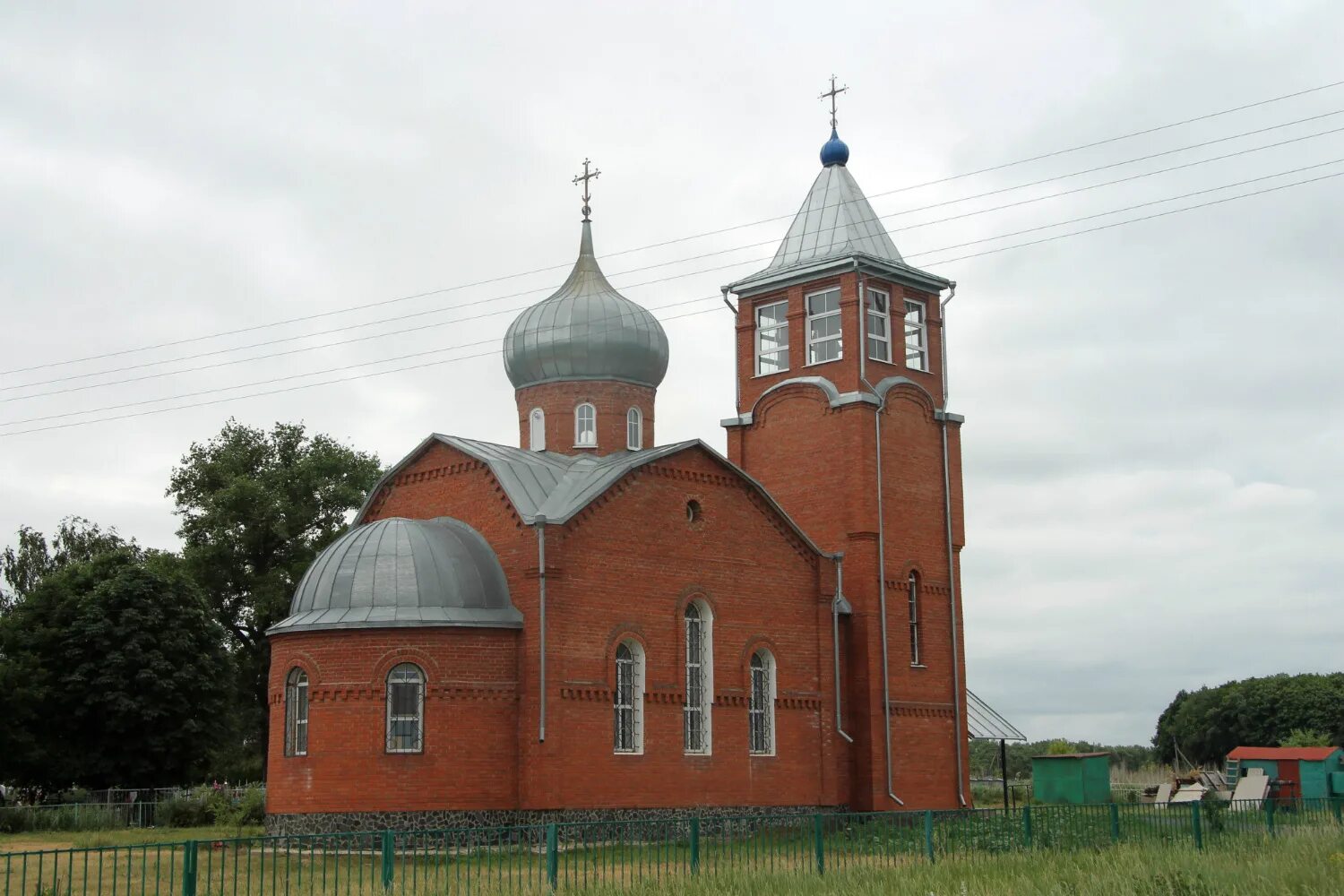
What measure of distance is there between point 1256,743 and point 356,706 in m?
41.0

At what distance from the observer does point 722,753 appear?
2269 centimetres

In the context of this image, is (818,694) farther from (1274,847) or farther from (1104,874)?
(1104,874)

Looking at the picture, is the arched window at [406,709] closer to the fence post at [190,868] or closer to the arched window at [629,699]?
the arched window at [629,699]

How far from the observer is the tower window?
86.6 ft

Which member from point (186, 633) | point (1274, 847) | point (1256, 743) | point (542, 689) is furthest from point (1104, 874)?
point (1256, 743)

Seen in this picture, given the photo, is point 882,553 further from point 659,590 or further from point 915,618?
point 659,590

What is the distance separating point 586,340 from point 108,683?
13.5 m

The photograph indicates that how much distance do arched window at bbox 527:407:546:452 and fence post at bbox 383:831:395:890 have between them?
1339 cm

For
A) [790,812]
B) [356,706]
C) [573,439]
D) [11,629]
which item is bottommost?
[790,812]

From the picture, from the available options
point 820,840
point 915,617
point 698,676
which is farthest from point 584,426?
point 820,840

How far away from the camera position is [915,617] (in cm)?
2605

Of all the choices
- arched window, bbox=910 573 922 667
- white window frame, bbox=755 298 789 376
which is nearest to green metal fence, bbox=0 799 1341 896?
arched window, bbox=910 573 922 667

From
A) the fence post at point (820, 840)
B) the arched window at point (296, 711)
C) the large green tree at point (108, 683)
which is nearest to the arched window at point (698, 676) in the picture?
the arched window at point (296, 711)

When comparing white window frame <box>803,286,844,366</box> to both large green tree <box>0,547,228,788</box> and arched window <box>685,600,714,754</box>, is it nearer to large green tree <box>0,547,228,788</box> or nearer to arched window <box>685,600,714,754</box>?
arched window <box>685,600,714,754</box>
